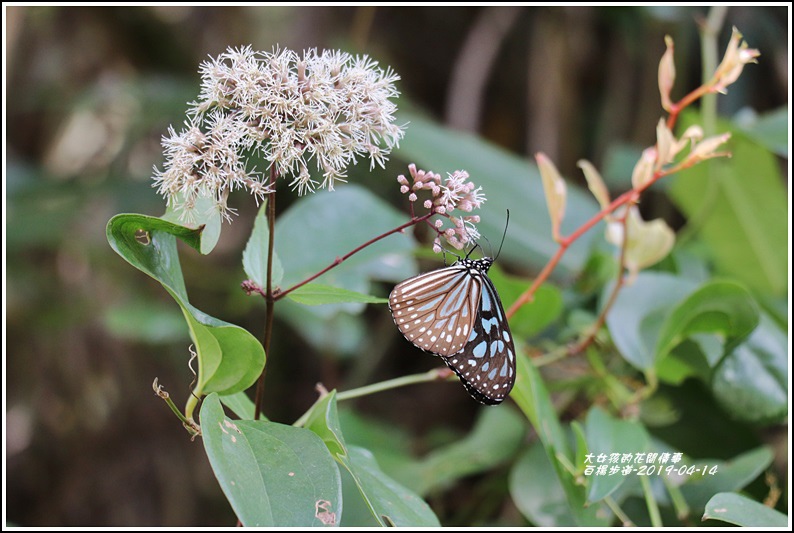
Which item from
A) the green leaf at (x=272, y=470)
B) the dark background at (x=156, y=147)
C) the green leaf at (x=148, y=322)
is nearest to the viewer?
the green leaf at (x=272, y=470)

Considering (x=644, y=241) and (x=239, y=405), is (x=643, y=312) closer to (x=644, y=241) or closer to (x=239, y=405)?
(x=644, y=241)

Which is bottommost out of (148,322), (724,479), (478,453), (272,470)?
(148,322)

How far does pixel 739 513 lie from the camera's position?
0.46 metres

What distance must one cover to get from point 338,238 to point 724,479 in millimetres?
457

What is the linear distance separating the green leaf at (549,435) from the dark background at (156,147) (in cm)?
77

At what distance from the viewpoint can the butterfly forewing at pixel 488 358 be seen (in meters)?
0.48

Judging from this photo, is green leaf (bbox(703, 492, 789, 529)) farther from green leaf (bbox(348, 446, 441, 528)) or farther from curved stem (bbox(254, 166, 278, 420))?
curved stem (bbox(254, 166, 278, 420))

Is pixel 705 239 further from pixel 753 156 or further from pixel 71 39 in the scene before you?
pixel 71 39

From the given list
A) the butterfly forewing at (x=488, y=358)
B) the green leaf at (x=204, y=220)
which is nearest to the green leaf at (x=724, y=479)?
the butterfly forewing at (x=488, y=358)

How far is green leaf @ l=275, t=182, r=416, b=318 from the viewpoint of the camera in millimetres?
717

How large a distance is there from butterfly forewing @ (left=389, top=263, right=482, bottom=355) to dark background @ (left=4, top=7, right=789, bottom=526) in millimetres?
797

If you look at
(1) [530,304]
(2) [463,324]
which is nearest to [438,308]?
(2) [463,324]

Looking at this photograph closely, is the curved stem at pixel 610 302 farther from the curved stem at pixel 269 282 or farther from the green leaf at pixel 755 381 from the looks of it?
the curved stem at pixel 269 282

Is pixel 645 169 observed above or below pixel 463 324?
above
